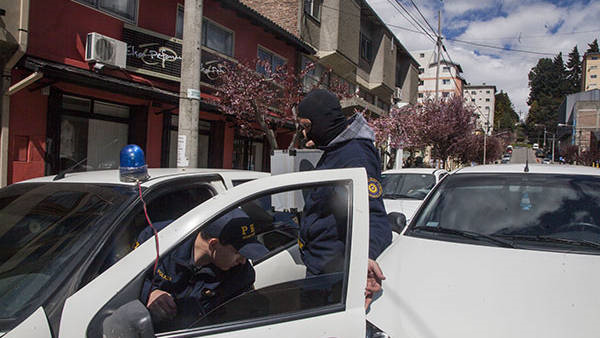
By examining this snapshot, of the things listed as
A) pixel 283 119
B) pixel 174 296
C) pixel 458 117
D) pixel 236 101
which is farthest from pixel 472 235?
pixel 458 117

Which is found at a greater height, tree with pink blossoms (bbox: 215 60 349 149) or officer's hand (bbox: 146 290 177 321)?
tree with pink blossoms (bbox: 215 60 349 149)

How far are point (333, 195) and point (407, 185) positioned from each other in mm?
Result: 6286

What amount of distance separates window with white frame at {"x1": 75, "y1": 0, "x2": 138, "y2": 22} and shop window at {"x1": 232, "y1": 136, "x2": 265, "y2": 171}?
203 inches

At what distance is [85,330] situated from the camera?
4.62 ft

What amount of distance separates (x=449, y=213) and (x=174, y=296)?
205 centimetres

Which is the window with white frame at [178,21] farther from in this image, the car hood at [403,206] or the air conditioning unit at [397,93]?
the air conditioning unit at [397,93]

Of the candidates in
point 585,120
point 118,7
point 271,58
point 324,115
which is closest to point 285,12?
point 271,58

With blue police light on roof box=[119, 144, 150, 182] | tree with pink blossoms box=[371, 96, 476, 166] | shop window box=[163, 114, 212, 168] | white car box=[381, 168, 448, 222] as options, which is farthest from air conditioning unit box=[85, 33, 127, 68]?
tree with pink blossoms box=[371, 96, 476, 166]

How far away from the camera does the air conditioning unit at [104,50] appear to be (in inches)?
320

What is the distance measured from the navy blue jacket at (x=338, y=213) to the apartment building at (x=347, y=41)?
9.04 m

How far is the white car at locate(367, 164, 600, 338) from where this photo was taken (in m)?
1.77

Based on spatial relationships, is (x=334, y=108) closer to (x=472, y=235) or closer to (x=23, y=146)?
(x=472, y=235)

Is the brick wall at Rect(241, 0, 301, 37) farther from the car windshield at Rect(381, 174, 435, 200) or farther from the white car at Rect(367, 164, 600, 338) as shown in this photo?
the white car at Rect(367, 164, 600, 338)

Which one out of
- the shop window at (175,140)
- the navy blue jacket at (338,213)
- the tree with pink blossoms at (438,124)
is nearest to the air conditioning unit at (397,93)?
the tree with pink blossoms at (438,124)
